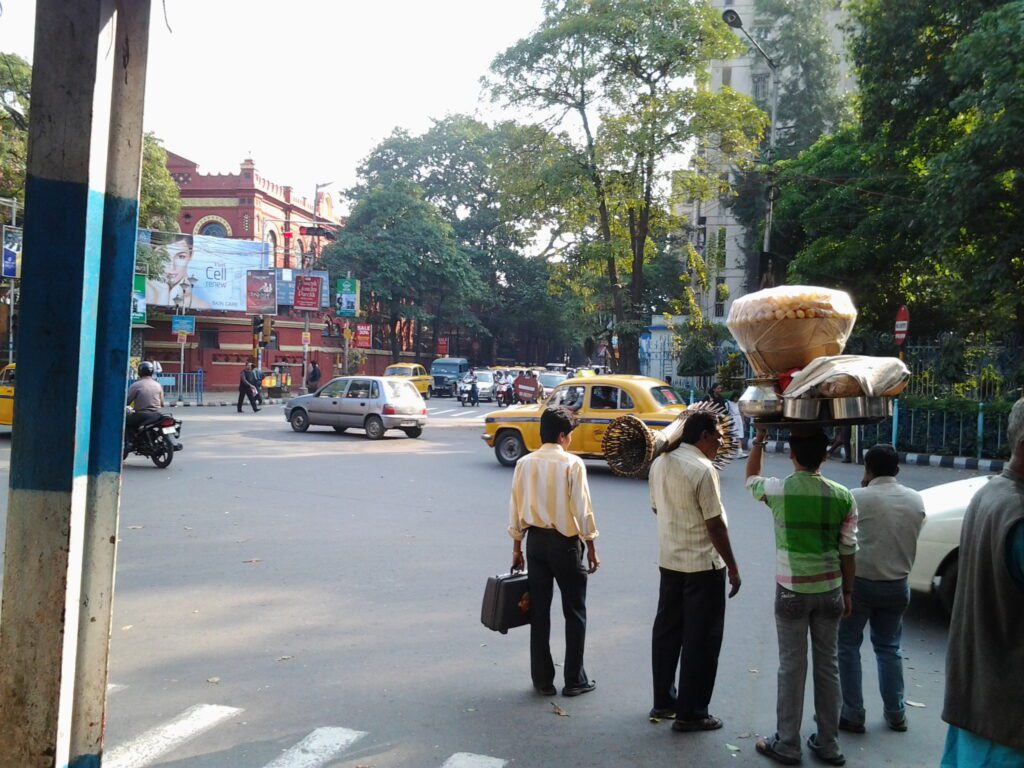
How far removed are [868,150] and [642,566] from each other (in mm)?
17754

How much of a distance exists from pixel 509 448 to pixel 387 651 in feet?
34.6

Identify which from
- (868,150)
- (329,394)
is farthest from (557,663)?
(868,150)

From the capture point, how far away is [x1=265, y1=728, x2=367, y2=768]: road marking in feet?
13.4

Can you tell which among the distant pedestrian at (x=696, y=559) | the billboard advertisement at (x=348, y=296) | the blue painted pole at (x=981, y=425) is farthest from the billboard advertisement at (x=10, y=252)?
the distant pedestrian at (x=696, y=559)

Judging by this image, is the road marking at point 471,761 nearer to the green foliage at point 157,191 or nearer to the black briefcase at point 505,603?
the black briefcase at point 505,603

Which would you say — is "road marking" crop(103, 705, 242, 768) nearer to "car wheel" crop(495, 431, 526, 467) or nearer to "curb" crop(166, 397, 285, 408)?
"car wheel" crop(495, 431, 526, 467)

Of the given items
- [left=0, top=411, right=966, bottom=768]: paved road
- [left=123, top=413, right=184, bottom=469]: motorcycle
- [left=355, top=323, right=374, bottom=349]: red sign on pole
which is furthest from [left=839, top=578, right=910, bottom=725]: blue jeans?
[left=355, top=323, right=374, bottom=349]: red sign on pole

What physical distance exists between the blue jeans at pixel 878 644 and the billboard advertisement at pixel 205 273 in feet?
125

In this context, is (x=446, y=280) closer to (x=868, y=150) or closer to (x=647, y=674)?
(x=868, y=150)

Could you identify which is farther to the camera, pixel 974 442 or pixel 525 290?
pixel 525 290

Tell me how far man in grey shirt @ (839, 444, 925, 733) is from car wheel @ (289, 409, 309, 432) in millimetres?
18651

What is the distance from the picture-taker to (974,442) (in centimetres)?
1756

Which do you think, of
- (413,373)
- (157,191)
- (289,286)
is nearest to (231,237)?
(289,286)

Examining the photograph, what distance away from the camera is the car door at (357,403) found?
21.2 metres
